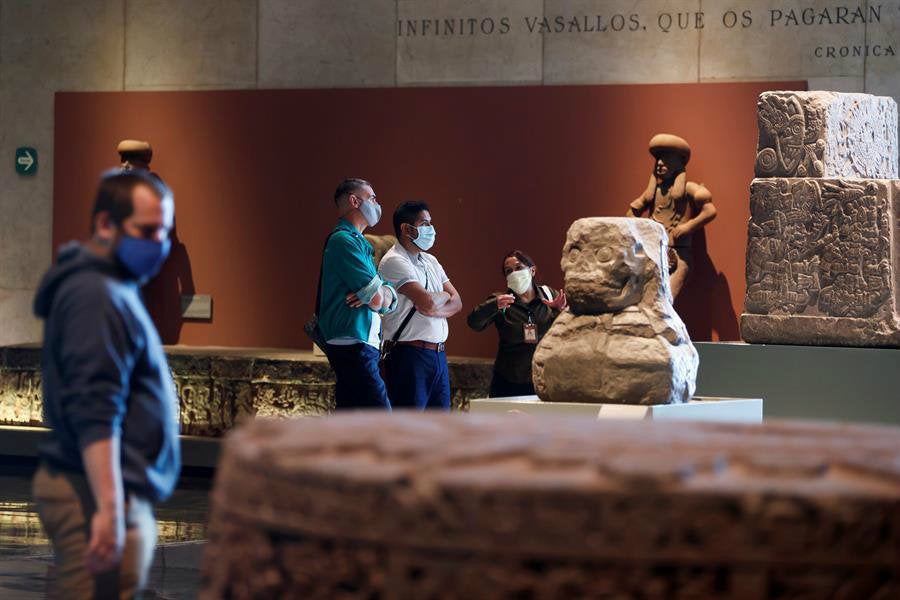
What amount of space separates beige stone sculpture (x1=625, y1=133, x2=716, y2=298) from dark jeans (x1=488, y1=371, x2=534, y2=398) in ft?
6.87

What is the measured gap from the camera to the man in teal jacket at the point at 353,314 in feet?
25.6

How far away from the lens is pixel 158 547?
758 cm

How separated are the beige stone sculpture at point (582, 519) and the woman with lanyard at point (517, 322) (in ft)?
21.7

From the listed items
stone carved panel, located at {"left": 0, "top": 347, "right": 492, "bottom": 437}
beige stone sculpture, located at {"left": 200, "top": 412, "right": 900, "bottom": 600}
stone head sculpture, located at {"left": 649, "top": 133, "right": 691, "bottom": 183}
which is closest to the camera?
beige stone sculpture, located at {"left": 200, "top": 412, "right": 900, "bottom": 600}

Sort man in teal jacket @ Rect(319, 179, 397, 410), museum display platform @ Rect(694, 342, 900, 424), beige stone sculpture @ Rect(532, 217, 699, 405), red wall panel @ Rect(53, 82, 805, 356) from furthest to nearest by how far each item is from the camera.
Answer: red wall panel @ Rect(53, 82, 805, 356) → museum display platform @ Rect(694, 342, 900, 424) → man in teal jacket @ Rect(319, 179, 397, 410) → beige stone sculpture @ Rect(532, 217, 699, 405)

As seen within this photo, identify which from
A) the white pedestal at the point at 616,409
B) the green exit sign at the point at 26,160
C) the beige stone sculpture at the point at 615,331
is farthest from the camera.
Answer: the green exit sign at the point at 26,160

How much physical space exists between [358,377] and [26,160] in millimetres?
5857

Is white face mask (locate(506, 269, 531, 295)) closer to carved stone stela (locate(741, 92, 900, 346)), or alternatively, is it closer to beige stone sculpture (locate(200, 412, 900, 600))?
carved stone stela (locate(741, 92, 900, 346))

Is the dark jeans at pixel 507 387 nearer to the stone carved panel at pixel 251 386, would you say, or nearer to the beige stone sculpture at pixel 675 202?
the stone carved panel at pixel 251 386

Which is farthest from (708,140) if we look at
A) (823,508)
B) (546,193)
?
(823,508)

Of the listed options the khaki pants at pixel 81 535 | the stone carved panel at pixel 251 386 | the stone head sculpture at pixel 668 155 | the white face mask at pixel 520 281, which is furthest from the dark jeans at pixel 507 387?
the khaki pants at pixel 81 535

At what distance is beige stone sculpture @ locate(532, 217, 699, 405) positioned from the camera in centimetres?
677

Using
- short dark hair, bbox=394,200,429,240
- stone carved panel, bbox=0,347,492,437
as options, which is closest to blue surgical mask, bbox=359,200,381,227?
short dark hair, bbox=394,200,429,240

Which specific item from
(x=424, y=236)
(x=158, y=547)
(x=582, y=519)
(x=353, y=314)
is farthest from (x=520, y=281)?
(x=582, y=519)
